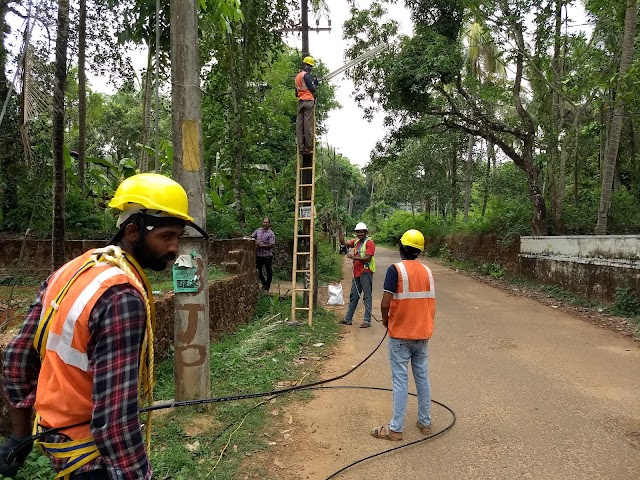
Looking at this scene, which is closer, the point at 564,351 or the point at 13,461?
the point at 13,461

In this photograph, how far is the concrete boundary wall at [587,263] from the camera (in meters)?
9.67

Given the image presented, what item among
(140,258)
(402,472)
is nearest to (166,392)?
(402,472)

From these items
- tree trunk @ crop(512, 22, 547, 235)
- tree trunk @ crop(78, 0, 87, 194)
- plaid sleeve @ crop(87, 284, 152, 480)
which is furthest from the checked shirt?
tree trunk @ crop(512, 22, 547, 235)

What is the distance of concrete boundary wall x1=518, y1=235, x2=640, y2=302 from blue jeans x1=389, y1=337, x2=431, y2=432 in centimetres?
728

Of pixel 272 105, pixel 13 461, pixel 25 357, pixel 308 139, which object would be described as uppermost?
pixel 272 105

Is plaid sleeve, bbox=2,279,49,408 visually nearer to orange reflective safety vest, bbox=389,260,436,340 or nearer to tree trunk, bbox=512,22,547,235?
orange reflective safety vest, bbox=389,260,436,340

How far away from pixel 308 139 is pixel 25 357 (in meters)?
7.53

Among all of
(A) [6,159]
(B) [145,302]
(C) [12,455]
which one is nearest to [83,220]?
(A) [6,159]

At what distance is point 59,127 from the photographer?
6.30 meters

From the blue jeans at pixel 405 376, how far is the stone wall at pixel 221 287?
2.82 metres

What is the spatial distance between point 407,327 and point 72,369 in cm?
313

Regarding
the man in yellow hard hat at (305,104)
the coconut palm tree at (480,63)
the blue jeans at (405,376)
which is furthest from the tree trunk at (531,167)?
the blue jeans at (405,376)

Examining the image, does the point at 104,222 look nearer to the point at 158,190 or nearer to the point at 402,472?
the point at 402,472

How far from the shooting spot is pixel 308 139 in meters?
8.86
